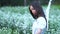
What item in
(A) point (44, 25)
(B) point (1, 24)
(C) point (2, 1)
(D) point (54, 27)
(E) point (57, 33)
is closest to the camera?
(A) point (44, 25)

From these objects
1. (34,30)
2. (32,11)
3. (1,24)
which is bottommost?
(1,24)

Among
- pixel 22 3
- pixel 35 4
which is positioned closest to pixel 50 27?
pixel 35 4

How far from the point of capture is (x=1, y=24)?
8758mm

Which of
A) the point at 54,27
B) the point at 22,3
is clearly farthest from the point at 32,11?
the point at 22,3

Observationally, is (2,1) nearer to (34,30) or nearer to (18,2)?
(18,2)

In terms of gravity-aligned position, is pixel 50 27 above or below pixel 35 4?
below

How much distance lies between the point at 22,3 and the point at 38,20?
71.7 feet

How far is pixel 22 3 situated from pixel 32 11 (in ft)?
71.6

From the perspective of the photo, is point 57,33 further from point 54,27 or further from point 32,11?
point 32,11

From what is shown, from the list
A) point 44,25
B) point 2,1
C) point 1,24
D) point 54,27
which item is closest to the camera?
point 44,25

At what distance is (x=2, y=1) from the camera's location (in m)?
26.4

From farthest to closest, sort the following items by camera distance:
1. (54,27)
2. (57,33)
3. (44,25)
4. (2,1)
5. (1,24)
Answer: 1. (2,1)
2. (1,24)
3. (54,27)
4. (57,33)
5. (44,25)

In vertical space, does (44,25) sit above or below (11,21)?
above

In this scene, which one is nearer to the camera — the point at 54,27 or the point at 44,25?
the point at 44,25
